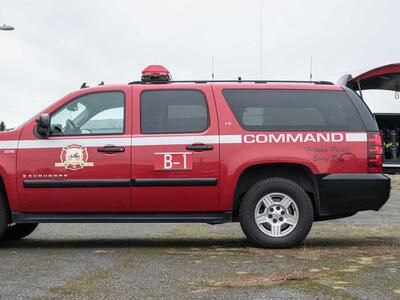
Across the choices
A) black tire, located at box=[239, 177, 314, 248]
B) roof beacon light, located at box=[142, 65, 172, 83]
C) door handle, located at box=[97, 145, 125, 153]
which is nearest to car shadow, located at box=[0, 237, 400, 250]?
black tire, located at box=[239, 177, 314, 248]

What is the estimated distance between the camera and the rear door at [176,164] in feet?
23.2

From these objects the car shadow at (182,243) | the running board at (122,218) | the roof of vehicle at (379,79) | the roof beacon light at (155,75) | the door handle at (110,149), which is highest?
the roof of vehicle at (379,79)

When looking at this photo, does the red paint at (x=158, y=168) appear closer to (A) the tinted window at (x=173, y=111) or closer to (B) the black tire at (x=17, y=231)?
(A) the tinted window at (x=173, y=111)

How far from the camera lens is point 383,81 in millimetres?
16578

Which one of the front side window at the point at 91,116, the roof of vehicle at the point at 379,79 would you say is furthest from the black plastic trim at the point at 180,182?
the roof of vehicle at the point at 379,79

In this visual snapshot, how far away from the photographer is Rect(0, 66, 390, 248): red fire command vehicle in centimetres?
709

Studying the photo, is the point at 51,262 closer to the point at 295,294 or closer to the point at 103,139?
the point at 103,139

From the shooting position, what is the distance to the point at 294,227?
278 inches

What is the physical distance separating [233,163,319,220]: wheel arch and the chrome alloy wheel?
0.28 m

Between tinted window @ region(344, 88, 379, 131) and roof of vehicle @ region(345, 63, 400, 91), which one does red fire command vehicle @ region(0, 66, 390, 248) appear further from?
roof of vehicle @ region(345, 63, 400, 91)

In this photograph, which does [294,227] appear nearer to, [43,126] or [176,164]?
[176,164]

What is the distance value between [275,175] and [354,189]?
866 millimetres

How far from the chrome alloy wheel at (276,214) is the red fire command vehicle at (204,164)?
0.04ft

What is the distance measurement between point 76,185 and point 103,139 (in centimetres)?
58
